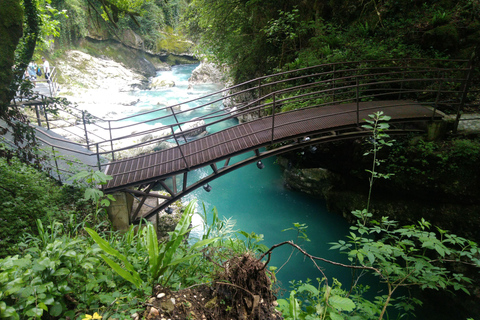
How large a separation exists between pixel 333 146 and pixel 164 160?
4875 mm

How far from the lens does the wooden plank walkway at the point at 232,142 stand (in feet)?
17.0

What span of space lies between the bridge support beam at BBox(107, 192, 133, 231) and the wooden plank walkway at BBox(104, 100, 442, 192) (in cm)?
31

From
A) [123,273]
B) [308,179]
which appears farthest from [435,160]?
[123,273]

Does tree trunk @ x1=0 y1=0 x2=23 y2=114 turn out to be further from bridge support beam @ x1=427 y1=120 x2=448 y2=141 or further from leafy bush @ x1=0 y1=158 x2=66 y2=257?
bridge support beam @ x1=427 y1=120 x2=448 y2=141

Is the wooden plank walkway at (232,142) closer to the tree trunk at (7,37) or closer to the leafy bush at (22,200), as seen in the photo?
the leafy bush at (22,200)

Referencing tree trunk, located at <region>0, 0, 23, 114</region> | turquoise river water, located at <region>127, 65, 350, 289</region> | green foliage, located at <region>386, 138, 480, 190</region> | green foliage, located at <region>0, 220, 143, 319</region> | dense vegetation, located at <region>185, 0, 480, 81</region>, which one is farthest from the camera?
dense vegetation, located at <region>185, 0, 480, 81</region>

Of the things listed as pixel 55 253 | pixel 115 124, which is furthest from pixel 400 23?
pixel 115 124

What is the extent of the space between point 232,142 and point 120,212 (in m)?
2.76

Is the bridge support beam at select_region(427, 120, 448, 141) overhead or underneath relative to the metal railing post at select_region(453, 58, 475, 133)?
underneath

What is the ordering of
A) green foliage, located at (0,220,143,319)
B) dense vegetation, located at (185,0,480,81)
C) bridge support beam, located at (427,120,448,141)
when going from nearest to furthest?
1. green foliage, located at (0,220,143,319)
2. bridge support beam, located at (427,120,448,141)
3. dense vegetation, located at (185,0,480,81)

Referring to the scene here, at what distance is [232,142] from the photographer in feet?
17.9

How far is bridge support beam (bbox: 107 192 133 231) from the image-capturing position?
5.34 metres

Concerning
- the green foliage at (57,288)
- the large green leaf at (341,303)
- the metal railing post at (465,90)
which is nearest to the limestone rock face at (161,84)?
the metal railing post at (465,90)

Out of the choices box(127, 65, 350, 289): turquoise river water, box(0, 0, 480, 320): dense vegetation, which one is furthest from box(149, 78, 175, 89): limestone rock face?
box(127, 65, 350, 289): turquoise river water
